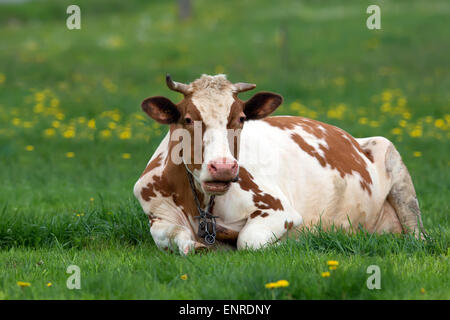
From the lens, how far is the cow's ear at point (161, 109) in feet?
18.9

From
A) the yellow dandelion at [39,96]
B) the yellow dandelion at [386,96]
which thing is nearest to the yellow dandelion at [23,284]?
the yellow dandelion at [39,96]

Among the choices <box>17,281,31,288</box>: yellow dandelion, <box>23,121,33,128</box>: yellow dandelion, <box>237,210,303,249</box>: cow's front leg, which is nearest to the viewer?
<box>17,281,31,288</box>: yellow dandelion

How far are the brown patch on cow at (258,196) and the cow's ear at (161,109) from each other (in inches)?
32.0

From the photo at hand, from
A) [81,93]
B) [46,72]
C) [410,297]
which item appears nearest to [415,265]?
[410,297]

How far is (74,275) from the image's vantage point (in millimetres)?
4941

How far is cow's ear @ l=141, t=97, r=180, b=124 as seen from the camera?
577cm

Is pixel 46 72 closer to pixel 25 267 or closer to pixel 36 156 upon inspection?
pixel 36 156

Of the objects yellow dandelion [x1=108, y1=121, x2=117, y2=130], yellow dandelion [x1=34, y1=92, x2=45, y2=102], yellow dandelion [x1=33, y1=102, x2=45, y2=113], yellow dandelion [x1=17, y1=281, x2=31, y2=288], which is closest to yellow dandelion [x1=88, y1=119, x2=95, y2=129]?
yellow dandelion [x1=108, y1=121, x2=117, y2=130]

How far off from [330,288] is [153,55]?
59.5ft

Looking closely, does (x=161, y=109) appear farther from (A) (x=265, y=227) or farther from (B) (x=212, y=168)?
(A) (x=265, y=227)

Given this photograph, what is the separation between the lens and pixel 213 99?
5656mm

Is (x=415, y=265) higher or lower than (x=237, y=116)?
lower

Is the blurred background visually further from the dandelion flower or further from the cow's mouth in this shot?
the dandelion flower

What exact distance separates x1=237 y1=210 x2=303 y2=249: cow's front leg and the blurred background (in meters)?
1.54
